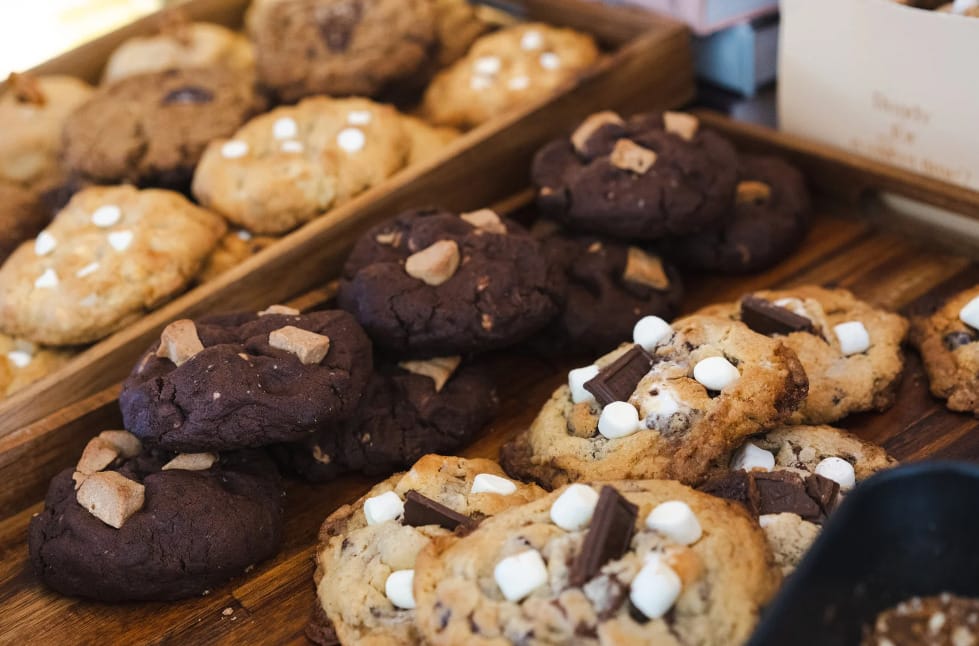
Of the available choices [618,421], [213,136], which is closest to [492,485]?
[618,421]

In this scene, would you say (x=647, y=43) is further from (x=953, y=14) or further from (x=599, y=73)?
(x=953, y=14)

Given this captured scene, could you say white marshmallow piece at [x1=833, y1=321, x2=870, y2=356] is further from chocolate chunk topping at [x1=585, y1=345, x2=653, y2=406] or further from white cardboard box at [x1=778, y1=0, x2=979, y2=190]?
white cardboard box at [x1=778, y1=0, x2=979, y2=190]

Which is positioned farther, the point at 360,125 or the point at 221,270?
the point at 360,125

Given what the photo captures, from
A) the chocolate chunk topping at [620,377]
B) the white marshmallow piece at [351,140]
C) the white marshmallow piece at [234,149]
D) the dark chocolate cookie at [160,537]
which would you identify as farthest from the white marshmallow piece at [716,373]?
the white marshmallow piece at [234,149]

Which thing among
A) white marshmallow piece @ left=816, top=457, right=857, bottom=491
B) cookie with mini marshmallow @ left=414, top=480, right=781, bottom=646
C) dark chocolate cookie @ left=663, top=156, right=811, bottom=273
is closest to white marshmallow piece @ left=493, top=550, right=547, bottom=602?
cookie with mini marshmallow @ left=414, top=480, right=781, bottom=646

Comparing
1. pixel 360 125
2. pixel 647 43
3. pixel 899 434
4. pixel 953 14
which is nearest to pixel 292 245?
pixel 360 125

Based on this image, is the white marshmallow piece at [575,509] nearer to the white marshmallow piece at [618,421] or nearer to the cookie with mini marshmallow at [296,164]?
the white marshmallow piece at [618,421]

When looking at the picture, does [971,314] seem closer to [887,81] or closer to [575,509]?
[887,81]
